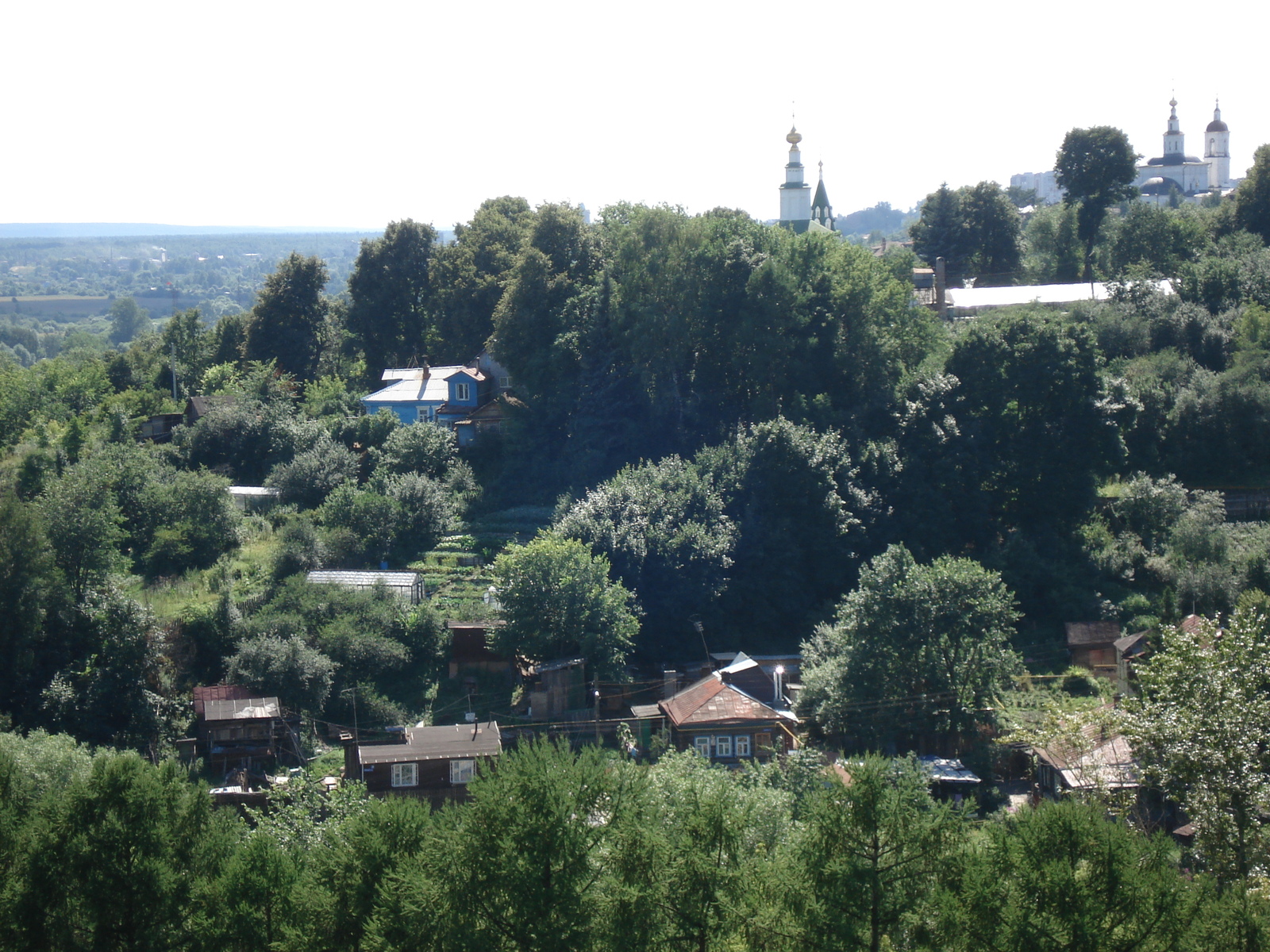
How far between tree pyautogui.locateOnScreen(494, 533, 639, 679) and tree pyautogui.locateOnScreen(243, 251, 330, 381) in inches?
694

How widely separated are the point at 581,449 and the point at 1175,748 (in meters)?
17.2

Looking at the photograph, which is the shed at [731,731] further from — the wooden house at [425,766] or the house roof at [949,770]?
the wooden house at [425,766]

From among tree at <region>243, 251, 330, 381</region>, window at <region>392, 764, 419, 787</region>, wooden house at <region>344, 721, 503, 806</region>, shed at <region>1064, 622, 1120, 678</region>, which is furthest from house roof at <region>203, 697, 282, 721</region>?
tree at <region>243, 251, 330, 381</region>

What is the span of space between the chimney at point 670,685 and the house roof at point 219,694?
7.36 metres

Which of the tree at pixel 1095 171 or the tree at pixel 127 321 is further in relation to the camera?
the tree at pixel 127 321

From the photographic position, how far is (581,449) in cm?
2802

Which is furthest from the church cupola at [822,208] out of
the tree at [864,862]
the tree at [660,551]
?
the tree at [864,862]

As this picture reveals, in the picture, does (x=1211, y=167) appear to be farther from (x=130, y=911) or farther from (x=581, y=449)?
(x=130, y=911)

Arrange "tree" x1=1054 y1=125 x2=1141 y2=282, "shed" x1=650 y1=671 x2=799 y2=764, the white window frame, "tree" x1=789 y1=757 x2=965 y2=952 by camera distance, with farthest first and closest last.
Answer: "tree" x1=1054 y1=125 x2=1141 y2=282 < "shed" x1=650 y1=671 x2=799 y2=764 < the white window frame < "tree" x1=789 y1=757 x2=965 y2=952

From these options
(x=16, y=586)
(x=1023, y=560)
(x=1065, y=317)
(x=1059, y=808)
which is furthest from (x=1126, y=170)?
(x=16, y=586)

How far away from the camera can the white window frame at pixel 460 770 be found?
17344mm

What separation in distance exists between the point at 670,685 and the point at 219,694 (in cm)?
800

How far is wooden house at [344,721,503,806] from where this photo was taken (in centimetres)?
1711

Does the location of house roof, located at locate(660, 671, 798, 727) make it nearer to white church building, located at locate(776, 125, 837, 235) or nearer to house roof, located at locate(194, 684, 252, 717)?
house roof, located at locate(194, 684, 252, 717)
